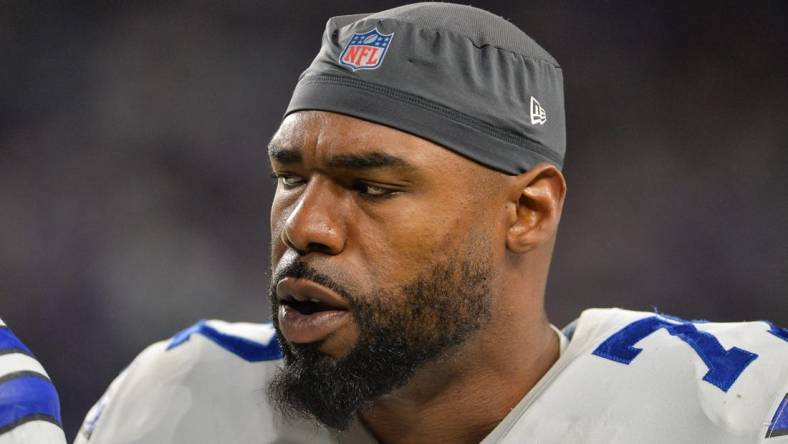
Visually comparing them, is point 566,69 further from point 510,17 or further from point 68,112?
point 68,112

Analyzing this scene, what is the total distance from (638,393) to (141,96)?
226 centimetres

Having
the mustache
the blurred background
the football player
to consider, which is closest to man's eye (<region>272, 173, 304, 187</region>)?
the football player

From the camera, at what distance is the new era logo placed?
1.47 m

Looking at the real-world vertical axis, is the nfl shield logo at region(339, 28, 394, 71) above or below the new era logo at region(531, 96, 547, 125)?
above

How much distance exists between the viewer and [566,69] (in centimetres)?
316

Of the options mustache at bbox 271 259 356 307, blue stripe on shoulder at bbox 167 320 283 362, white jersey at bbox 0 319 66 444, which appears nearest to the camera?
white jersey at bbox 0 319 66 444

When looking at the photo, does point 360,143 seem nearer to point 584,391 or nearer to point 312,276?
point 312,276

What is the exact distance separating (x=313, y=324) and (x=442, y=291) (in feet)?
0.62

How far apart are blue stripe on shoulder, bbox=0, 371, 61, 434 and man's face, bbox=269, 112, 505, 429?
1.15 feet

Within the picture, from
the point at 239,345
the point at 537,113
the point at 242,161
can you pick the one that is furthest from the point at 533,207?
the point at 242,161

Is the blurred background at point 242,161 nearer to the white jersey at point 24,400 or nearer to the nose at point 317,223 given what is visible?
the nose at point 317,223

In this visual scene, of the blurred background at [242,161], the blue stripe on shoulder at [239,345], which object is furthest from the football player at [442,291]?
the blurred background at [242,161]

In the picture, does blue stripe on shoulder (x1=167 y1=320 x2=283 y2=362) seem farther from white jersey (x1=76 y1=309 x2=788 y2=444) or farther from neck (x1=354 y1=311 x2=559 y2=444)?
neck (x1=354 y1=311 x2=559 y2=444)

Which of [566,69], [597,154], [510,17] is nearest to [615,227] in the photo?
[597,154]
